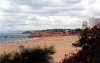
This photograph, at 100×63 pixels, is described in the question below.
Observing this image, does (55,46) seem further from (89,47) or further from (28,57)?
(89,47)

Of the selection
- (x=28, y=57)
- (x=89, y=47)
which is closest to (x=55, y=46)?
(x=28, y=57)

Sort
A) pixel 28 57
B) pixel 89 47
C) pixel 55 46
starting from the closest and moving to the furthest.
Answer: pixel 89 47, pixel 28 57, pixel 55 46

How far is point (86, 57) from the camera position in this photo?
6.06 metres

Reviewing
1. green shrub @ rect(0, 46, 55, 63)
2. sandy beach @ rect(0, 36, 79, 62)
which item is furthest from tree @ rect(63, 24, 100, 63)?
sandy beach @ rect(0, 36, 79, 62)

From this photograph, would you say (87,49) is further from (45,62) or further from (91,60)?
(45,62)

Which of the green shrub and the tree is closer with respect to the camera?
the tree

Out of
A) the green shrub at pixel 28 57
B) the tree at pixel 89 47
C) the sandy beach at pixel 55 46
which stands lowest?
the sandy beach at pixel 55 46

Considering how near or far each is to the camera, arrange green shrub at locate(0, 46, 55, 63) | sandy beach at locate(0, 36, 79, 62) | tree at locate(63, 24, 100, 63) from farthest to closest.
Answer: sandy beach at locate(0, 36, 79, 62) < green shrub at locate(0, 46, 55, 63) < tree at locate(63, 24, 100, 63)

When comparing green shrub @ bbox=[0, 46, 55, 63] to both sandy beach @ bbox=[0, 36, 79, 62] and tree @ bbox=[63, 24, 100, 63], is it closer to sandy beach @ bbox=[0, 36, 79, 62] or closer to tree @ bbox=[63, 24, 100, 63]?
tree @ bbox=[63, 24, 100, 63]

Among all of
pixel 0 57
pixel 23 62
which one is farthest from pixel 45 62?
pixel 0 57

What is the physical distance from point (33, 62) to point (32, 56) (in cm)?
22

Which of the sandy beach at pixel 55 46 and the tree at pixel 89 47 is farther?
the sandy beach at pixel 55 46

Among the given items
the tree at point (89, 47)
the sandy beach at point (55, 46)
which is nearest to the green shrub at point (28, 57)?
the tree at point (89, 47)

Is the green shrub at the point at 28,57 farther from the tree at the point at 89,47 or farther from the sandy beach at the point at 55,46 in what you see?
the sandy beach at the point at 55,46
